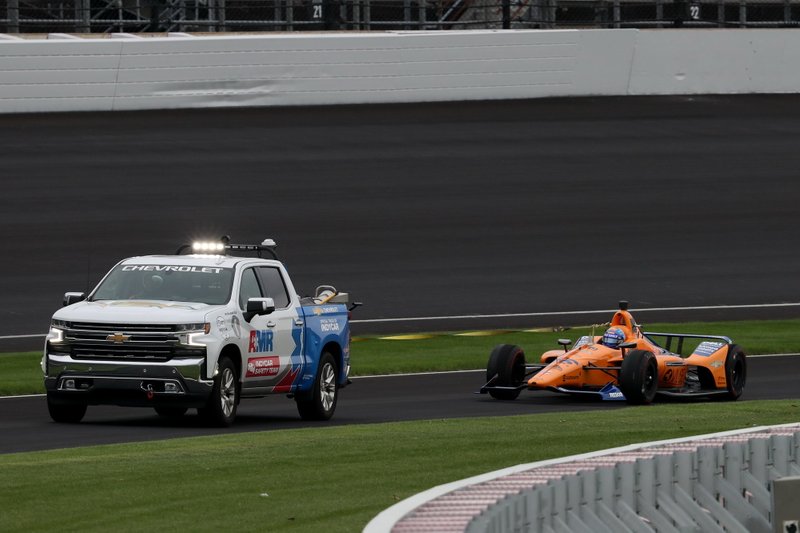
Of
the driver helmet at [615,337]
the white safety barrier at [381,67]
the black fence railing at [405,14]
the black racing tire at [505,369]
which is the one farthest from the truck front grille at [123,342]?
the black fence railing at [405,14]

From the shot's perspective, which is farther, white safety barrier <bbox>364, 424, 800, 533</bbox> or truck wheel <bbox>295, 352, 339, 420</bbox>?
truck wheel <bbox>295, 352, 339, 420</bbox>

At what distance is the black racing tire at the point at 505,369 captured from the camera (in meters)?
20.1

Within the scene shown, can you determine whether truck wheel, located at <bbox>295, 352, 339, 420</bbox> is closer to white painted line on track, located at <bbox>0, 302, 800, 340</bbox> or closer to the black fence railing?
white painted line on track, located at <bbox>0, 302, 800, 340</bbox>

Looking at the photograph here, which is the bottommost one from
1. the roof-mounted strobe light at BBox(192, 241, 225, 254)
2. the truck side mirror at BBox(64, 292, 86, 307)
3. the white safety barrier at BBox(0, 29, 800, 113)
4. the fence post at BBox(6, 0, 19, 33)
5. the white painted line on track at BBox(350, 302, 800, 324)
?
the white painted line on track at BBox(350, 302, 800, 324)

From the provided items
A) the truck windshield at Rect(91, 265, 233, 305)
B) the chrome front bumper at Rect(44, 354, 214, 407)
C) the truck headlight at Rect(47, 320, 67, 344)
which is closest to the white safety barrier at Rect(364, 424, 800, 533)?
the chrome front bumper at Rect(44, 354, 214, 407)

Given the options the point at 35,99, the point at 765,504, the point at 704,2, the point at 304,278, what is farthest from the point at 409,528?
the point at 704,2

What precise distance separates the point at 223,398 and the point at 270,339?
1.12 meters

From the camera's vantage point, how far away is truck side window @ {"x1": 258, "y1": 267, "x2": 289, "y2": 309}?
1814 cm

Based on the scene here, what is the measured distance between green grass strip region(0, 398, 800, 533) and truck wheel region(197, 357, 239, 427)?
940mm

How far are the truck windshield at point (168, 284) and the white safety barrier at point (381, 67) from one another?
1540 cm

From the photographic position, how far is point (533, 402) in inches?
795

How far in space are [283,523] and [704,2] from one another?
32.5 meters

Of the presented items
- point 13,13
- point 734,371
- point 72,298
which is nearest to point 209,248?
→ point 72,298

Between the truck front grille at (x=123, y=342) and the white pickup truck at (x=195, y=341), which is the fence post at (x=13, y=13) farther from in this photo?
the truck front grille at (x=123, y=342)
